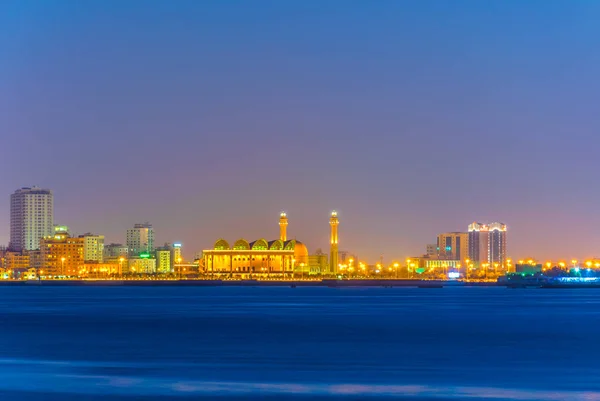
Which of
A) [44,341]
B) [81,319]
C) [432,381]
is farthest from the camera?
[81,319]

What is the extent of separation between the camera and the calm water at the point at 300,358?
138ft

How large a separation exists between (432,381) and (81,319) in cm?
5583

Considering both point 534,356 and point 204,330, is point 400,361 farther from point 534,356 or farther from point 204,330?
point 204,330

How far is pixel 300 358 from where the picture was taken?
5609cm

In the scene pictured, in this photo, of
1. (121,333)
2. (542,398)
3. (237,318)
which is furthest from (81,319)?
(542,398)

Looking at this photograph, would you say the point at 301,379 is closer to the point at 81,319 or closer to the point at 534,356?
the point at 534,356

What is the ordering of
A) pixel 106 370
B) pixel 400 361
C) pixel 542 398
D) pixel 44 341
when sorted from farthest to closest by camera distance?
pixel 44 341 < pixel 400 361 < pixel 106 370 < pixel 542 398

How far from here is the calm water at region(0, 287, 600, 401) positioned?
42.2 m

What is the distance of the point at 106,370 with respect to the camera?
49.5 meters

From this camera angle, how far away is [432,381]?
4559 cm

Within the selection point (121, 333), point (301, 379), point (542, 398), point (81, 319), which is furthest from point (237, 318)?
point (542, 398)

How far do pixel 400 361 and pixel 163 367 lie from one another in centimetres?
1207

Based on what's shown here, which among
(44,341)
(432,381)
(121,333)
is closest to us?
(432,381)

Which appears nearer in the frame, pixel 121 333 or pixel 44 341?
pixel 44 341
